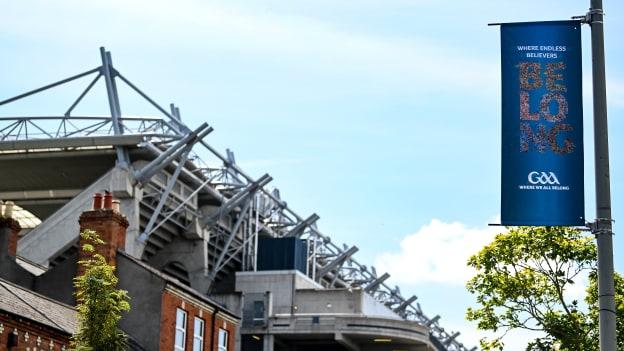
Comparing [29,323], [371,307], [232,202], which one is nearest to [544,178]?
[29,323]

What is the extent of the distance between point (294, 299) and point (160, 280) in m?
38.4

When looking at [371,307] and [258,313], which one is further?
[371,307]

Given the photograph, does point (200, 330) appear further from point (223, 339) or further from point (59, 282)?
point (59, 282)

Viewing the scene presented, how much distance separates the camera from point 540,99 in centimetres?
1462

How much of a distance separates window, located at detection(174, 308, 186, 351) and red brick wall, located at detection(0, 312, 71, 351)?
846 cm

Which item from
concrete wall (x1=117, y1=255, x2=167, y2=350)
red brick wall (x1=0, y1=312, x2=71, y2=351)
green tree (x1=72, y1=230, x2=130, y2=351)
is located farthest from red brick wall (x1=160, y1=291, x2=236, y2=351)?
green tree (x1=72, y1=230, x2=130, y2=351)

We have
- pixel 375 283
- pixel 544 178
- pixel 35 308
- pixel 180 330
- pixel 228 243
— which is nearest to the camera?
pixel 544 178

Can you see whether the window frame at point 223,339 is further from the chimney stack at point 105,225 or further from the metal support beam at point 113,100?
the metal support beam at point 113,100

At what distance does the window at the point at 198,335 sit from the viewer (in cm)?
4242

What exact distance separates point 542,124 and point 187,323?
95.4 feet

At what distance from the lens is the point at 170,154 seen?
2670 inches

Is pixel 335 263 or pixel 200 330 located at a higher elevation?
pixel 335 263

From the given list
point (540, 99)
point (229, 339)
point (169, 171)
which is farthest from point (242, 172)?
point (540, 99)

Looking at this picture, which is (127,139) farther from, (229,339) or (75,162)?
(229,339)
